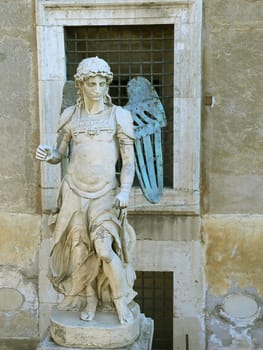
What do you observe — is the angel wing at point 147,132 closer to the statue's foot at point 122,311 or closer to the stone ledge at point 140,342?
the stone ledge at point 140,342

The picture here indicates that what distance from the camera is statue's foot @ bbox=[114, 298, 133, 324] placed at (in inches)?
164

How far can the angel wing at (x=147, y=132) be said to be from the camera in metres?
5.98

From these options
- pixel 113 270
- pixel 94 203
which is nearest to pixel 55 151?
pixel 94 203

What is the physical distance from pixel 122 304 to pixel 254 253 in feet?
7.97

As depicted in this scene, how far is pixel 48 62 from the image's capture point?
6070 millimetres

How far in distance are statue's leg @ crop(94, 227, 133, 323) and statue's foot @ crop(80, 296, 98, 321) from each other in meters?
0.17

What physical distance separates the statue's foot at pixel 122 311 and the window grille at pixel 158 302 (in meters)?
2.33

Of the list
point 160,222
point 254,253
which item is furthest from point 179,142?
point 254,253

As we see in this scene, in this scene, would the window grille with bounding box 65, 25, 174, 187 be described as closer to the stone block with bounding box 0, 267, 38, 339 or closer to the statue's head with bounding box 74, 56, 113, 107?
the stone block with bounding box 0, 267, 38, 339

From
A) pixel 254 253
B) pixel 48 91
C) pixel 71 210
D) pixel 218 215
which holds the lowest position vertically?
pixel 254 253

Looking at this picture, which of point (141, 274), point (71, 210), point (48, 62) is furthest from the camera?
point (141, 274)

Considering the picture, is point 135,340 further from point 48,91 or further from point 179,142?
point 48,91

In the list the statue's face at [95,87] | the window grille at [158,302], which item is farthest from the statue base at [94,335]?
the window grille at [158,302]

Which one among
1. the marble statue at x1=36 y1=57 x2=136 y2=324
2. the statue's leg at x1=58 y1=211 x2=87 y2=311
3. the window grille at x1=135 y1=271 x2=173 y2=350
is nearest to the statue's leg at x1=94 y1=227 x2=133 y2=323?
the marble statue at x1=36 y1=57 x2=136 y2=324
